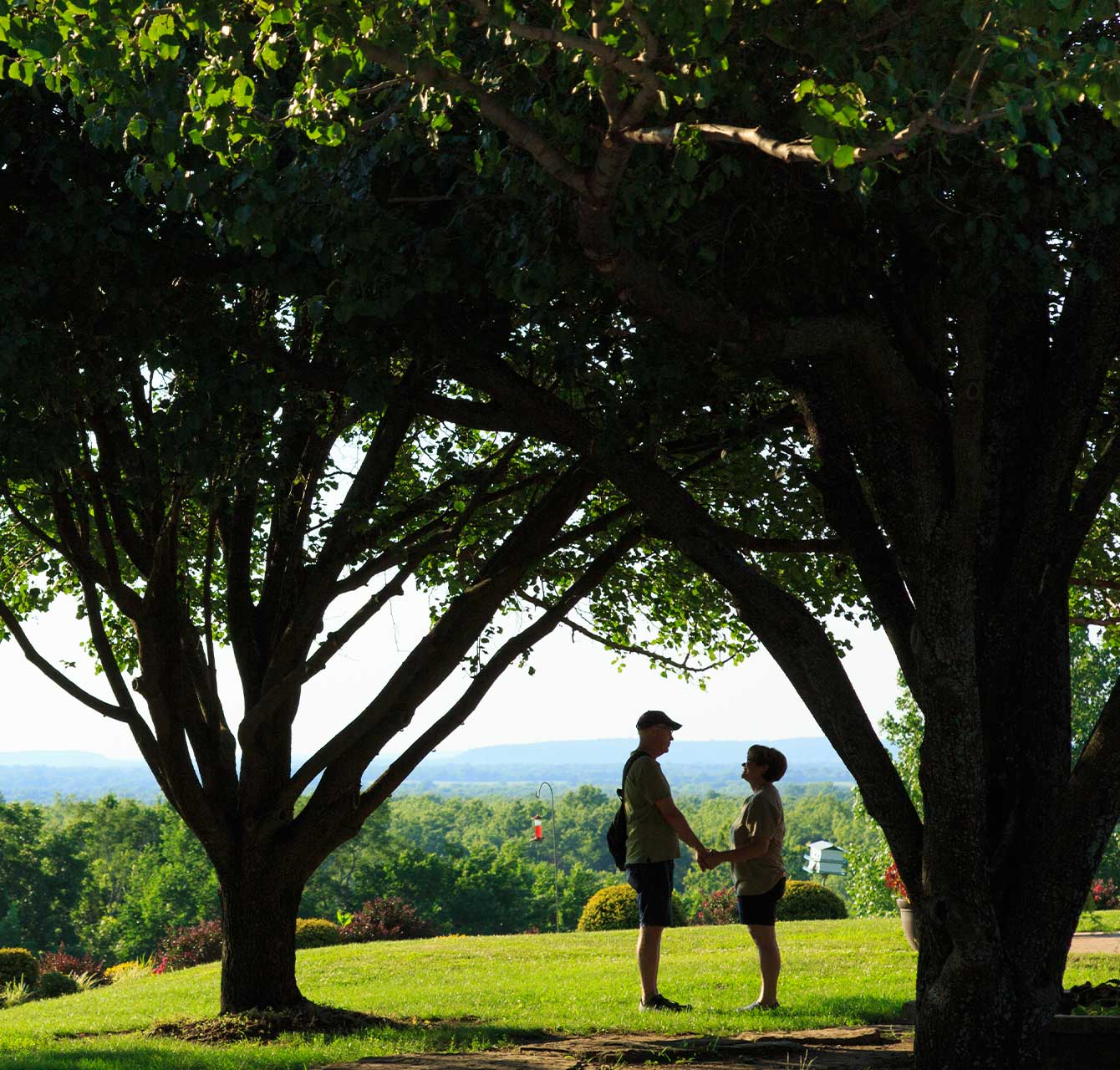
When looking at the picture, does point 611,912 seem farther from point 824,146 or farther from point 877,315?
point 824,146

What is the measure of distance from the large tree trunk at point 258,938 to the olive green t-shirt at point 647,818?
2.66 metres

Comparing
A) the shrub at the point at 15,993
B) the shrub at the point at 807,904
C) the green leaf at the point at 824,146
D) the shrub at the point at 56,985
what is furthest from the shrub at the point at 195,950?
the green leaf at the point at 824,146

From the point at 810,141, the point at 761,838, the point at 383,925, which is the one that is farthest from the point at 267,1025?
the point at 383,925

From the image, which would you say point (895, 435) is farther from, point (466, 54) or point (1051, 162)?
point (466, 54)

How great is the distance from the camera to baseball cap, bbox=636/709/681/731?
8500 millimetres

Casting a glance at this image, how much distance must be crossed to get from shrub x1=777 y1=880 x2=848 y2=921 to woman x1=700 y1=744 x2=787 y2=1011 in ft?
43.1

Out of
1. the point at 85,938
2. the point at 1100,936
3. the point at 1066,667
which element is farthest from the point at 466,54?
the point at 85,938

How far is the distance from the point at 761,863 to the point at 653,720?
4.03 feet

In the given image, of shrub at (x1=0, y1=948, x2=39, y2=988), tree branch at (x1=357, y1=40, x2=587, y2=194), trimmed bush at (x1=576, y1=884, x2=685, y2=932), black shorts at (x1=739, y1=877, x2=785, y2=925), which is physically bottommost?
shrub at (x1=0, y1=948, x2=39, y2=988)

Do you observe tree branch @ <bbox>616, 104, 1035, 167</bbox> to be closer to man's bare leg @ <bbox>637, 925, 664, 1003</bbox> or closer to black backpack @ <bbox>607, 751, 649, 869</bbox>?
black backpack @ <bbox>607, 751, 649, 869</bbox>

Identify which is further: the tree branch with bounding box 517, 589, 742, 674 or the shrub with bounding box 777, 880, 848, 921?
the shrub with bounding box 777, 880, 848, 921

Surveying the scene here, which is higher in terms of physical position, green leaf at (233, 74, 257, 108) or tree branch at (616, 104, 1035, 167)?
green leaf at (233, 74, 257, 108)

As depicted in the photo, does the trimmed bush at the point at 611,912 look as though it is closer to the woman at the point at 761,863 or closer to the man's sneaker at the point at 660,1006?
the man's sneaker at the point at 660,1006

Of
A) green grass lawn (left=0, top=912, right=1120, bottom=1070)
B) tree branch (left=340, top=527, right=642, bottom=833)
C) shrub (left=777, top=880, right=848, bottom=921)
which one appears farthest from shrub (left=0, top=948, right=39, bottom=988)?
tree branch (left=340, top=527, right=642, bottom=833)
